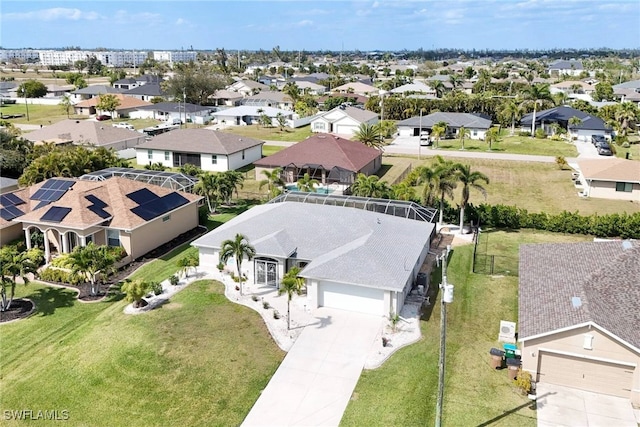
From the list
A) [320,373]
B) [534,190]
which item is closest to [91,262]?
[320,373]

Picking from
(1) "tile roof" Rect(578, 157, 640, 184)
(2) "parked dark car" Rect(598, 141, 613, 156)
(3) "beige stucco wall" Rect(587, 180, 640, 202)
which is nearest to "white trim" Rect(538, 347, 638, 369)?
(1) "tile roof" Rect(578, 157, 640, 184)

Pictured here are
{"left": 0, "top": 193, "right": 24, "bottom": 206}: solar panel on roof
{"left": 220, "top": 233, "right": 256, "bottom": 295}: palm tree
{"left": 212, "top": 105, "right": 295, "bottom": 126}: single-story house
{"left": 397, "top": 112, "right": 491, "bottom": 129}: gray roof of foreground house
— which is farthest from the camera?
{"left": 212, "top": 105, "right": 295, "bottom": 126}: single-story house

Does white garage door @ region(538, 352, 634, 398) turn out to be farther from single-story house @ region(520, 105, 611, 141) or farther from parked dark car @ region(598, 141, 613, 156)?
single-story house @ region(520, 105, 611, 141)

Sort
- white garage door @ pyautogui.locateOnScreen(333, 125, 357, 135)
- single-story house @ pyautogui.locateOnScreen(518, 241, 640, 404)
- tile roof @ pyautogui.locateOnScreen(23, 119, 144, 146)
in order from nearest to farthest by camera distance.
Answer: single-story house @ pyautogui.locateOnScreen(518, 241, 640, 404), tile roof @ pyautogui.locateOnScreen(23, 119, 144, 146), white garage door @ pyautogui.locateOnScreen(333, 125, 357, 135)

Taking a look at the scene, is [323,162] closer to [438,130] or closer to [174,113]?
[438,130]

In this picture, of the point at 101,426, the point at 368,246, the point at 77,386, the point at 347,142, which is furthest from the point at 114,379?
the point at 347,142
